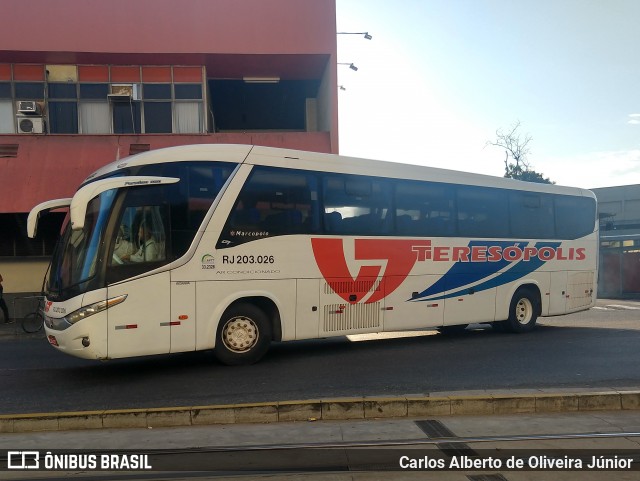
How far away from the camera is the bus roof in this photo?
8.50 metres

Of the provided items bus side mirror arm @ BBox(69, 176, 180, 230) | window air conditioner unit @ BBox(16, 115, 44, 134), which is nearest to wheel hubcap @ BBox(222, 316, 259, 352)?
bus side mirror arm @ BBox(69, 176, 180, 230)

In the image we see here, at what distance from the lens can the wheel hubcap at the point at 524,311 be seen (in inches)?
498

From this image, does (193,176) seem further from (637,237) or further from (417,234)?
(637,237)

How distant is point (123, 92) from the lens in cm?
1867

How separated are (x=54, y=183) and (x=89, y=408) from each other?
12641 mm

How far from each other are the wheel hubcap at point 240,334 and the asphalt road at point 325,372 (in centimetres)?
37

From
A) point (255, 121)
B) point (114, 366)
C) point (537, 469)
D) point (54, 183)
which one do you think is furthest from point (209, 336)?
point (255, 121)

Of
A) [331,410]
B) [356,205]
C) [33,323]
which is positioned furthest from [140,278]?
[33,323]

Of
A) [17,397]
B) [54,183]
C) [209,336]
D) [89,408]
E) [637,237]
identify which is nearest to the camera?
[89,408]

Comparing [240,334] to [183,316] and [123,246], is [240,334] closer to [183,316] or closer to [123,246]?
[183,316]

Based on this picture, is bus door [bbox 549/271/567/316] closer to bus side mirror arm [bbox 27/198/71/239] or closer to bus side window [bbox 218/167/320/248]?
bus side window [bbox 218/167/320/248]

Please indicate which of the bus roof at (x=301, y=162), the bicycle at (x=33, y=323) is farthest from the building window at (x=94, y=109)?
the bus roof at (x=301, y=162)

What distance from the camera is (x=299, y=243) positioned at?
9.45m

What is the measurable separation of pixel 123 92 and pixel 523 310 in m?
14.2
